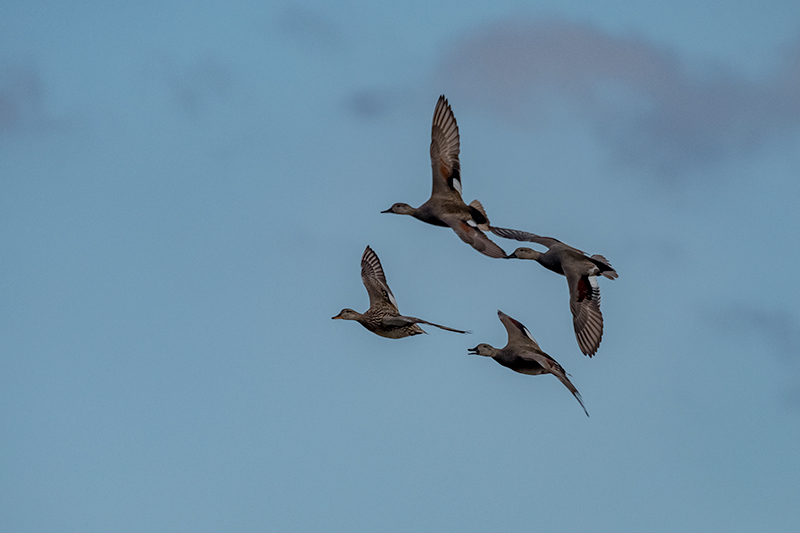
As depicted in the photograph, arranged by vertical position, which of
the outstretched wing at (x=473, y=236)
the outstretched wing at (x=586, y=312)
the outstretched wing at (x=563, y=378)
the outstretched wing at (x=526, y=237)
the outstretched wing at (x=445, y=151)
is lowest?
the outstretched wing at (x=563, y=378)

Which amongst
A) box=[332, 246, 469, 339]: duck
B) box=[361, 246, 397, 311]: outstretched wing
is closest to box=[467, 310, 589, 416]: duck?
box=[332, 246, 469, 339]: duck

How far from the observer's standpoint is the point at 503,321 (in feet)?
85.8

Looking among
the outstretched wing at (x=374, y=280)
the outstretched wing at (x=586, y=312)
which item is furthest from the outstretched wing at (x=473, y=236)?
the outstretched wing at (x=374, y=280)

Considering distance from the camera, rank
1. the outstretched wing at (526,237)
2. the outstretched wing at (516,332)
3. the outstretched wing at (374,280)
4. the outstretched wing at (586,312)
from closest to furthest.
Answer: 1. the outstretched wing at (586,312)
2. the outstretched wing at (516,332)
3. the outstretched wing at (526,237)
4. the outstretched wing at (374,280)

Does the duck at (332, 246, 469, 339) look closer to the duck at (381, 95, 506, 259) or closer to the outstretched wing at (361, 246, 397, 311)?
the outstretched wing at (361, 246, 397, 311)

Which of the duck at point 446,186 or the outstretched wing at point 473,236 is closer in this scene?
the outstretched wing at point 473,236

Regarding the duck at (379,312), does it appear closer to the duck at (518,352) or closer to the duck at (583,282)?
the duck at (518,352)

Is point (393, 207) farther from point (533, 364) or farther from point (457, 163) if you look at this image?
point (533, 364)

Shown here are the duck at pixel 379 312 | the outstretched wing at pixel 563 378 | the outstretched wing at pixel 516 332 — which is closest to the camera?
the outstretched wing at pixel 563 378

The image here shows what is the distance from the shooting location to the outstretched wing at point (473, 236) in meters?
23.2

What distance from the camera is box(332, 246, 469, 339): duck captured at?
2603cm

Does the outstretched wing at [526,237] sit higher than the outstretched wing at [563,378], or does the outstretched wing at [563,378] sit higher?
the outstretched wing at [526,237]

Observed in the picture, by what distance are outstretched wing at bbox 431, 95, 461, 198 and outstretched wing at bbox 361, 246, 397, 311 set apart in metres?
2.89

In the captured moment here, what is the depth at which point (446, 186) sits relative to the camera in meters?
26.3
